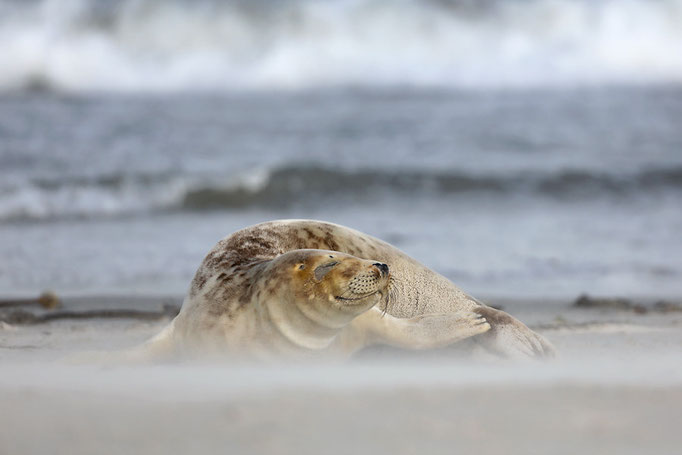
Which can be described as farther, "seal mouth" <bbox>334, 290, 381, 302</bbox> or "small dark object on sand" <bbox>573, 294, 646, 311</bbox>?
"small dark object on sand" <bbox>573, 294, 646, 311</bbox>

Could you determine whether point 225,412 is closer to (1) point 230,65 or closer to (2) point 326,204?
(2) point 326,204

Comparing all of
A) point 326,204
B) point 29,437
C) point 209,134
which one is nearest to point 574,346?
point 29,437

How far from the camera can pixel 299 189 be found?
11.0 m

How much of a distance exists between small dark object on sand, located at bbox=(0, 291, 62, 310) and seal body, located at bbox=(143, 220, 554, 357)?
6.64 feet

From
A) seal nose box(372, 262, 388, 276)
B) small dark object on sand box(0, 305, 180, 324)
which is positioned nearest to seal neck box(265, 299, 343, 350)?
seal nose box(372, 262, 388, 276)

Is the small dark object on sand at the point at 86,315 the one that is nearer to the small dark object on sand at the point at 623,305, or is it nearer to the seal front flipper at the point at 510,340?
the seal front flipper at the point at 510,340

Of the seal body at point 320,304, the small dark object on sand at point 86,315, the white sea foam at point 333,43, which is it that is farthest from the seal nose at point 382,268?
the white sea foam at point 333,43

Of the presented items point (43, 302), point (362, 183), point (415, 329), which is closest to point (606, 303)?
point (415, 329)

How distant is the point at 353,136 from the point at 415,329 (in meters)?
10.7

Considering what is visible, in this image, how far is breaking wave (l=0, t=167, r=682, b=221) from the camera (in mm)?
9906

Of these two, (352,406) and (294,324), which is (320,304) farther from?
(352,406)

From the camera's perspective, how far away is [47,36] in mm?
20812

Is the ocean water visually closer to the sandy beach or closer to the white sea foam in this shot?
the white sea foam

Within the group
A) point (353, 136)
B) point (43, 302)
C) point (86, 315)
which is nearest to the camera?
point (86, 315)
